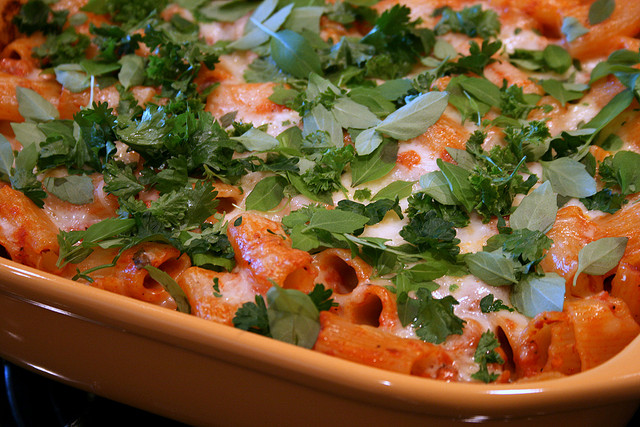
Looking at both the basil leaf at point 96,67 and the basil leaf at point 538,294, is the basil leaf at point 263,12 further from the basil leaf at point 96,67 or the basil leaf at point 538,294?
the basil leaf at point 538,294

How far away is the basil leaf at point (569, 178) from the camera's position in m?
1.69

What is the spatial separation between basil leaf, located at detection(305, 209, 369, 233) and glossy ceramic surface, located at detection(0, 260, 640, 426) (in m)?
0.41

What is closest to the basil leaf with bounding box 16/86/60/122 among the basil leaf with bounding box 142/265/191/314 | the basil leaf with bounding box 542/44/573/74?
the basil leaf with bounding box 142/265/191/314

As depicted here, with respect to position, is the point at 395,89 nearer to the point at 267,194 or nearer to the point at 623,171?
the point at 267,194

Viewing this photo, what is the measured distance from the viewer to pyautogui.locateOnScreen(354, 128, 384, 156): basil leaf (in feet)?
5.71

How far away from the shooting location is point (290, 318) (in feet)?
4.31

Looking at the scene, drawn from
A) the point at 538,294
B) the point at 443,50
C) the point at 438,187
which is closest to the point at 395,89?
the point at 443,50

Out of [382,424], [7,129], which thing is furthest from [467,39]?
[7,129]

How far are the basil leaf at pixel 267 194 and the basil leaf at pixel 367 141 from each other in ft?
0.77

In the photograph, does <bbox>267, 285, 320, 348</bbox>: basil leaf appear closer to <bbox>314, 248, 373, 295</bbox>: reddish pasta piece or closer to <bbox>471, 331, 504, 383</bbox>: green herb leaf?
<bbox>314, 248, 373, 295</bbox>: reddish pasta piece

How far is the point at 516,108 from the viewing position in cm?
191

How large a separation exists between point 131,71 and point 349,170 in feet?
2.78

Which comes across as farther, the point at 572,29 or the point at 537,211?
the point at 572,29

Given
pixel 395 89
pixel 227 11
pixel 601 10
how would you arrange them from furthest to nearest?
pixel 227 11, pixel 601 10, pixel 395 89
